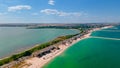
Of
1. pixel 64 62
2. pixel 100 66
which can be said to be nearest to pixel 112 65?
pixel 100 66

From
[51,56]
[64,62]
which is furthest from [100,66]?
[51,56]

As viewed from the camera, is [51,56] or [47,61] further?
[51,56]

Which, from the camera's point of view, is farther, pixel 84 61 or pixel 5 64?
pixel 84 61

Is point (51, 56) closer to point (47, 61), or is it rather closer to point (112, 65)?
point (47, 61)

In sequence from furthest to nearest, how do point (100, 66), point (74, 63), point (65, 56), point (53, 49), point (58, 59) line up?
point (53, 49), point (65, 56), point (58, 59), point (74, 63), point (100, 66)

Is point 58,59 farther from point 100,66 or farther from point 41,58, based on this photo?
point 100,66

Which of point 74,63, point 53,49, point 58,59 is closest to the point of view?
point 74,63

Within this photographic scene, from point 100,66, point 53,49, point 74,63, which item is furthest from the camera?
point 53,49

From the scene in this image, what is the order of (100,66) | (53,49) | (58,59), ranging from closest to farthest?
(100,66)
(58,59)
(53,49)
